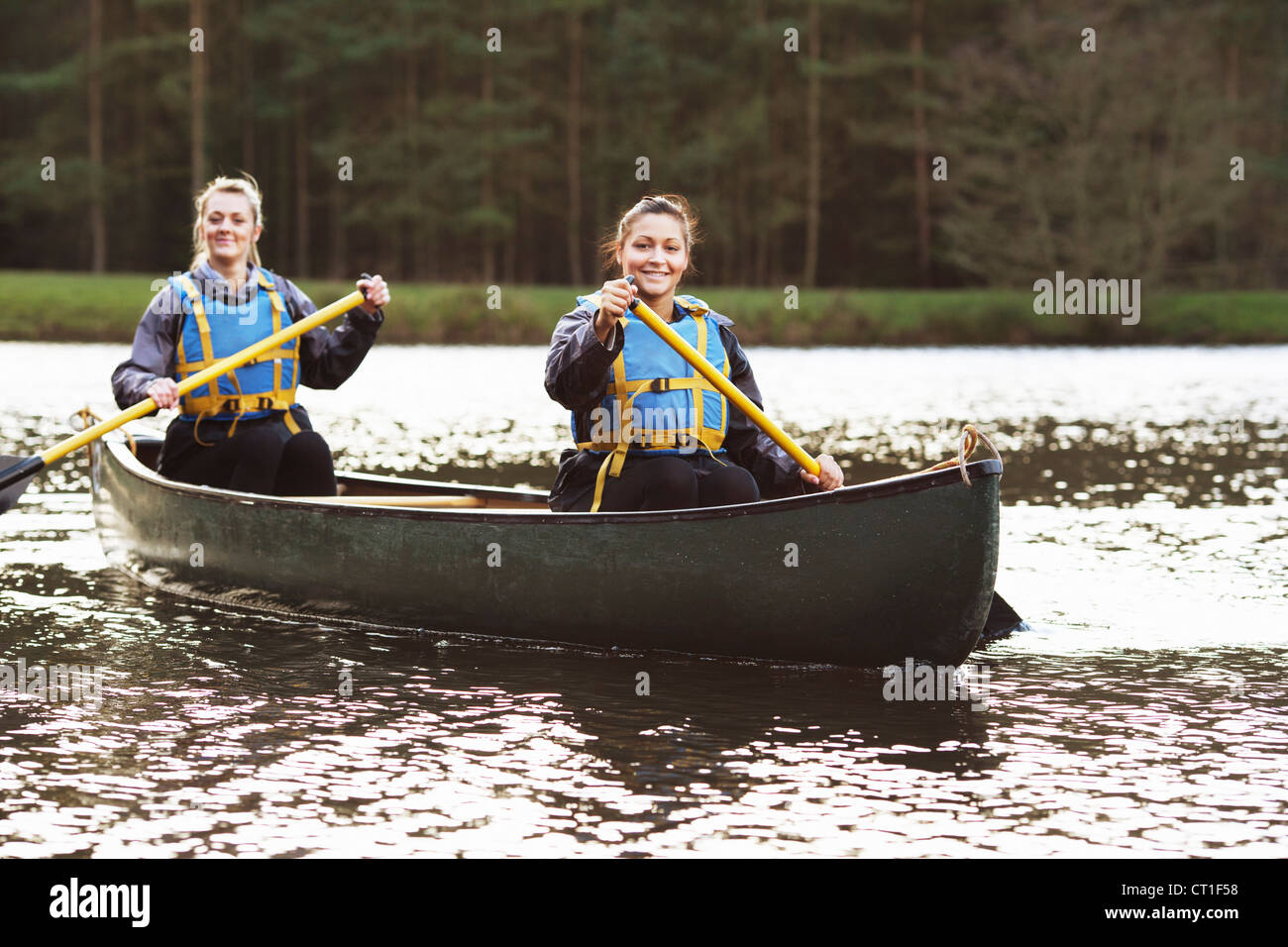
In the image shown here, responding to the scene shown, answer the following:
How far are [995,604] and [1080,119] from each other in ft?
75.9

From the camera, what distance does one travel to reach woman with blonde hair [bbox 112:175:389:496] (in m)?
6.34

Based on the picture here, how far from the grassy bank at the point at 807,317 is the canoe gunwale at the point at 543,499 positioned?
58.0ft

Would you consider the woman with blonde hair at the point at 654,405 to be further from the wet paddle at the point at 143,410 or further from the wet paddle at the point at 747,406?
the wet paddle at the point at 143,410

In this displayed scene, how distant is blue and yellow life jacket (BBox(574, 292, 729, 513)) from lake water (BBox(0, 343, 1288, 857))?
620 millimetres

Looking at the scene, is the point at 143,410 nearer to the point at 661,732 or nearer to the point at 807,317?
the point at 661,732

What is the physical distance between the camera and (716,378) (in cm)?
515

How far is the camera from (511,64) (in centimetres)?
3538

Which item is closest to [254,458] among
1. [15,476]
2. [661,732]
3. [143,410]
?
[143,410]

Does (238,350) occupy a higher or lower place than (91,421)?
higher

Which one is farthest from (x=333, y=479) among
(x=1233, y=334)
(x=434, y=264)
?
(x=434, y=264)

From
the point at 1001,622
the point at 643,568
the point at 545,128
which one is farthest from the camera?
the point at 545,128

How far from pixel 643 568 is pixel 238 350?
2.04 meters

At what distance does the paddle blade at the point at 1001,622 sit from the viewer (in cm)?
557
